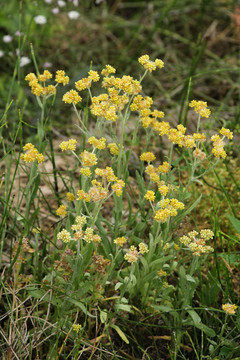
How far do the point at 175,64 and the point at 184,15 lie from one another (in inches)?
26.6

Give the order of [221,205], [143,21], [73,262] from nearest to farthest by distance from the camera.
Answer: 1. [73,262]
2. [221,205]
3. [143,21]

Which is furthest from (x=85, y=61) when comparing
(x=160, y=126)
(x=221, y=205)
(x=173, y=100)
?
(x=160, y=126)

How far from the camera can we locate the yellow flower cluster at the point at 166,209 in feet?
4.73

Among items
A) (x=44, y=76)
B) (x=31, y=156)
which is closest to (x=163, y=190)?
(x=31, y=156)

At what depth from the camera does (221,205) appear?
2.38m

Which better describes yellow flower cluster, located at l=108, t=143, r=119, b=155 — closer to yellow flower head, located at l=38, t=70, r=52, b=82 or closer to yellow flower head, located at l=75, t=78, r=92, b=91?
yellow flower head, located at l=75, t=78, r=92, b=91

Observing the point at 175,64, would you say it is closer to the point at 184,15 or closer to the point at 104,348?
the point at 184,15

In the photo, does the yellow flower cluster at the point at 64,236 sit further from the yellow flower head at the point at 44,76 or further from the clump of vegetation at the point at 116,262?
the yellow flower head at the point at 44,76

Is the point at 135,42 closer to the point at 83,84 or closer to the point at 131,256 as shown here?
the point at 83,84

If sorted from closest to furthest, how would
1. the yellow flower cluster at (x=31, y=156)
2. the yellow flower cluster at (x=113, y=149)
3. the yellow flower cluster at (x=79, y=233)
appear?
1. the yellow flower cluster at (x=79, y=233)
2. the yellow flower cluster at (x=31, y=156)
3. the yellow flower cluster at (x=113, y=149)

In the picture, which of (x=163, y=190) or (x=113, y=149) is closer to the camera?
(x=163, y=190)

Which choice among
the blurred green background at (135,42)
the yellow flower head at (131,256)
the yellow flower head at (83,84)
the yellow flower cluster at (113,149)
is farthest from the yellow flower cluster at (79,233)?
the blurred green background at (135,42)

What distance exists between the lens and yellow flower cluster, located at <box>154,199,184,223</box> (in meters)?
1.44

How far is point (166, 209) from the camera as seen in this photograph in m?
1.45
